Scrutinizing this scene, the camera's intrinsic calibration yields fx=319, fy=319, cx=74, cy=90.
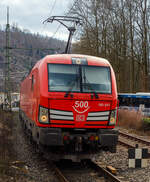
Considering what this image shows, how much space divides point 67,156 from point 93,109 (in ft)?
4.54

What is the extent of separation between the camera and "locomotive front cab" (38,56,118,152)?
8.08 m

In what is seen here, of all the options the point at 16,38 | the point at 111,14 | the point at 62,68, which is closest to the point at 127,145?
the point at 62,68

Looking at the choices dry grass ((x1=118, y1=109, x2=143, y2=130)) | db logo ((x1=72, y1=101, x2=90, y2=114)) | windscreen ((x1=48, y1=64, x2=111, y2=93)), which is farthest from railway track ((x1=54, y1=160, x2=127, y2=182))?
dry grass ((x1=118, y1=109, x2=143, y2=130))

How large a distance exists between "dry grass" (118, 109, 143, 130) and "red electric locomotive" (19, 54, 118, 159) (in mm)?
11010

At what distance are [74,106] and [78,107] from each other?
11 cm

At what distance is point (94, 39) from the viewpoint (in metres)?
34.2

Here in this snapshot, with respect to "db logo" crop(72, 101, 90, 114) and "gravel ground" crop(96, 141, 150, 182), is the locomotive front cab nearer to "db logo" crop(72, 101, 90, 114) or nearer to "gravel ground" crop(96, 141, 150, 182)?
"db logo" crop(72, 101, 90, 114)

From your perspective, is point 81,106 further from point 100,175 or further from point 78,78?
point 100,175

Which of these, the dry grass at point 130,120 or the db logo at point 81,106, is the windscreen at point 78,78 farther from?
the dry grass at point 130,120

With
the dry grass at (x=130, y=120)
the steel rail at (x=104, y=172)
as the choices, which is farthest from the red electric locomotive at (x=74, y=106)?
the dry grass at (x=130, y=120)

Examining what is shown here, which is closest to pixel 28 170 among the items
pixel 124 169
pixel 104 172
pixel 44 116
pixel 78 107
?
pixel 44 116

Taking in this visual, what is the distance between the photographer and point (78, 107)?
8211mm

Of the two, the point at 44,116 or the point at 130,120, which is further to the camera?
the point at 130,120

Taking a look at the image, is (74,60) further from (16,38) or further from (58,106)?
(16,38)
